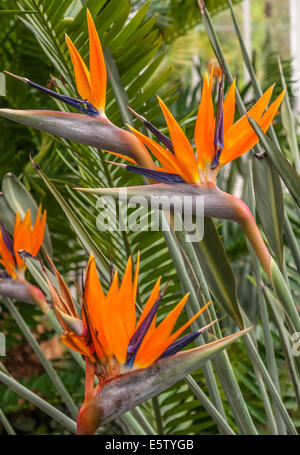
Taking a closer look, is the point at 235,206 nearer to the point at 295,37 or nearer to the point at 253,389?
the point at 253,389

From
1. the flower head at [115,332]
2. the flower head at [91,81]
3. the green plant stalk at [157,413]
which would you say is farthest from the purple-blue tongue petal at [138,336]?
the green plant stalk at [157,413]

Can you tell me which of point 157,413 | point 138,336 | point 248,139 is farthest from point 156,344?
point 157,413

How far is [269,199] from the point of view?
0.85 ft

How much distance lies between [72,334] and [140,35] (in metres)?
0.32

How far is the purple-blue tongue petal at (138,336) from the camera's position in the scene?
0.23 meters

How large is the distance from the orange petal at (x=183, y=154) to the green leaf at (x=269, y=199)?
4 cm

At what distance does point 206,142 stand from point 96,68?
0.07m

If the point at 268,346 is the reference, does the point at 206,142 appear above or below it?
above

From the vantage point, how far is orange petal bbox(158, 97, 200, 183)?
0.80 ft

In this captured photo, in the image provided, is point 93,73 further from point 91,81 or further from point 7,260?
point 7,260

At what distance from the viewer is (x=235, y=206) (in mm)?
235

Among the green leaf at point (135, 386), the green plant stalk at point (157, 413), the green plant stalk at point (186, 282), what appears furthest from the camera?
the green plant stalk at point (157, 413)

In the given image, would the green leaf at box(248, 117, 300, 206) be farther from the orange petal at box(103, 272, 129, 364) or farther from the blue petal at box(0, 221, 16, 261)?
the blue petal at box(0, 221, 16, 261)

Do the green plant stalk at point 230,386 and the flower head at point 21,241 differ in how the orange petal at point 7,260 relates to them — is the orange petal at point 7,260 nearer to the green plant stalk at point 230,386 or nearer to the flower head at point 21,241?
the flower head at point 21,241
